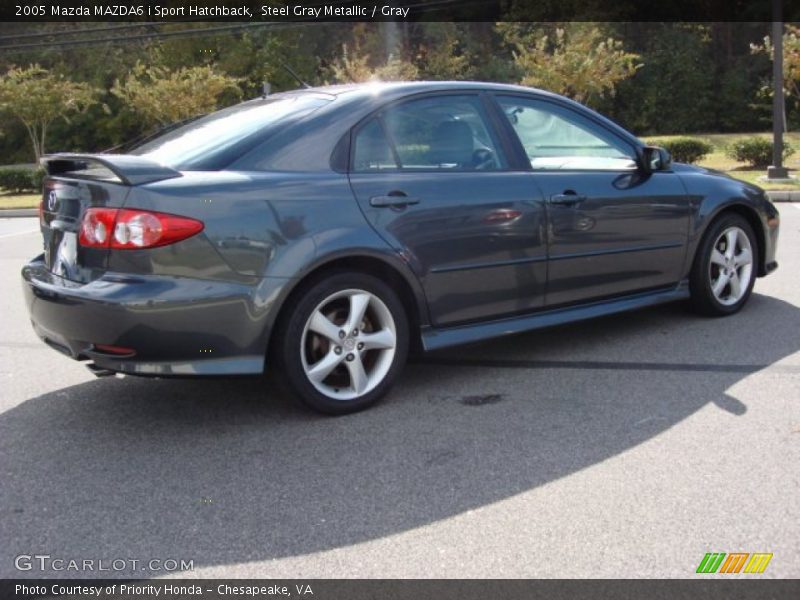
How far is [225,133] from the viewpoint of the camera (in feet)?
14.2

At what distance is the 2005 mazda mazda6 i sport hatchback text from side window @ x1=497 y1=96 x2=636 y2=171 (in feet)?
0.04

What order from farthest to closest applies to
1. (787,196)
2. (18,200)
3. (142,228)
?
(18,200)
(787,196)
(142,228)

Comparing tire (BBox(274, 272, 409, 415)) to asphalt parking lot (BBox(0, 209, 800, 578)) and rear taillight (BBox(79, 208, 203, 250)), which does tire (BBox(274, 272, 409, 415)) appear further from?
rear taillight (BBox(79, 208, 203, 250))

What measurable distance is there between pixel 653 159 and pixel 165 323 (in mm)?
3211

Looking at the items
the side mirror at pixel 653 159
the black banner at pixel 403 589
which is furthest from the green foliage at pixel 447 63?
the black banner at pixel 403 589

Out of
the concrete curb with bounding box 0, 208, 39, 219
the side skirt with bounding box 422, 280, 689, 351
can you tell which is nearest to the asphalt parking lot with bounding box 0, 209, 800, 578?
the side skirt with bounding box 422, 280, 689, 351

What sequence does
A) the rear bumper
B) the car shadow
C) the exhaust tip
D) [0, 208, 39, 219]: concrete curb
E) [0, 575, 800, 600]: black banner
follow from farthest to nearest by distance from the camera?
[0, 208, 39, 219]: concrete curb < the exhaust tip < the rear bumper < the car shadow < [0, 575, 800, 600]: black banner

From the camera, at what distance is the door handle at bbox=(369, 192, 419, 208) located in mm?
4191

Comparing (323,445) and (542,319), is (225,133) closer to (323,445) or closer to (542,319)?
(323,445)

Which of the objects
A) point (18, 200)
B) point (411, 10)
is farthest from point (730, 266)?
point (411, 10)

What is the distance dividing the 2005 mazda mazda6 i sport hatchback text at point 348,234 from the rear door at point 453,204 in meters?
0.01

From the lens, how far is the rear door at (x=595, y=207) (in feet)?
16.0

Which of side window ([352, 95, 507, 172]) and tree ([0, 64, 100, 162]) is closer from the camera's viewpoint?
side window ([352, 95, 507, 172])

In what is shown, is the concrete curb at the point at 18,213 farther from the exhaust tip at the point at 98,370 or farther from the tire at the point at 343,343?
the tire at the point at 343,343
